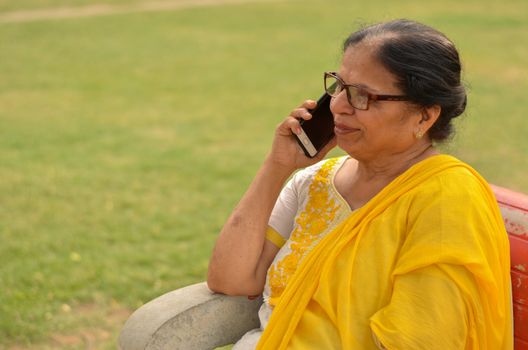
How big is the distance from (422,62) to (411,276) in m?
0.65

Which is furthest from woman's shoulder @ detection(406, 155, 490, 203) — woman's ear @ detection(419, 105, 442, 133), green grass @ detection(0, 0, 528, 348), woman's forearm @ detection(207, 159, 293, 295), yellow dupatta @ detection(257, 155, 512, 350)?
woman's forearm @ detection(207, 159, 293, 295)

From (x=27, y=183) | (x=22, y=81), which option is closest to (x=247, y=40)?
(x=22, y=81)

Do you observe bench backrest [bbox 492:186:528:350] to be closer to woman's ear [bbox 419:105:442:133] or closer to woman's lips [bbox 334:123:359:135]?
woman's ear [bbox 419:105:442:133]

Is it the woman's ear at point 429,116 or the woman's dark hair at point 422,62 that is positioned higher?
the woman's dark hair at point 422,62

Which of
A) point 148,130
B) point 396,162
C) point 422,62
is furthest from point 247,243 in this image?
point 148,130

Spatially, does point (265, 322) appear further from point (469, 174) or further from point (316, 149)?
point (469, 174)

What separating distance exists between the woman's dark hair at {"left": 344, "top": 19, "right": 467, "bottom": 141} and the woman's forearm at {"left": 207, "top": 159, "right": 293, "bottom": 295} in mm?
659

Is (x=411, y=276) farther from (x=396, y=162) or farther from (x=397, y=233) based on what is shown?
(x=396, y=162)

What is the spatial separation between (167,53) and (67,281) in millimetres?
8274

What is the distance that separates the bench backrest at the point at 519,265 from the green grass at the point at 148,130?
1.36ft

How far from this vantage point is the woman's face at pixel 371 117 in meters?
2.67

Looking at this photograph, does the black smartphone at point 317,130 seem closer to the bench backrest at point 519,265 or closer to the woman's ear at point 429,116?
the woman's ear at point 429,116

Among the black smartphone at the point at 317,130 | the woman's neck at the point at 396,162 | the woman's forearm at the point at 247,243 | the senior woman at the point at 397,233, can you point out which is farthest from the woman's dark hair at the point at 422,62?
the woman's forearm at the point at 247,243

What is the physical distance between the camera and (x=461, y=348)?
2.50 m
